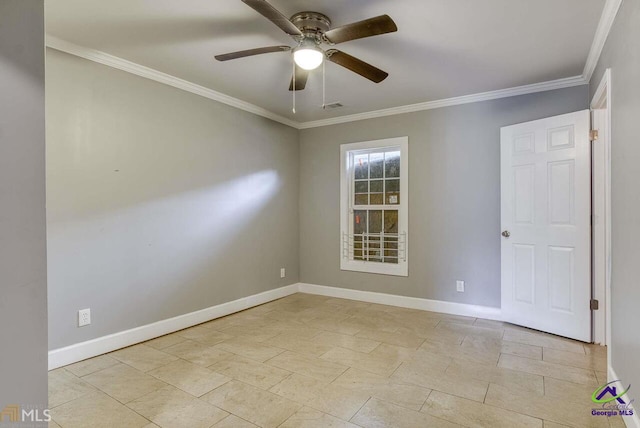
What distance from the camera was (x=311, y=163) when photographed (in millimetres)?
4914

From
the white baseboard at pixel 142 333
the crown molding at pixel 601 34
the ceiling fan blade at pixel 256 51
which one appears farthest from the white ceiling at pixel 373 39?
the white baseboard at pixel 142 333

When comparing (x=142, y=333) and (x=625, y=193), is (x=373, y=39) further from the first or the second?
(x=142, y=333)

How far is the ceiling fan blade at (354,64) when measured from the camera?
7.55ft

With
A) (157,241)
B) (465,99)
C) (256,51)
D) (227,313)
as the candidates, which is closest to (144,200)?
(157,241)

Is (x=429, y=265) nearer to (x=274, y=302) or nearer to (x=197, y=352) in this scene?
(x=274, y=302)

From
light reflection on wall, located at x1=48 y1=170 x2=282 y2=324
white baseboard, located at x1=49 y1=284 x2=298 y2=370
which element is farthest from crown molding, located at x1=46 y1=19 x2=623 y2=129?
white baseboard, located at x1=49 y1=284 x2=298 y2=370

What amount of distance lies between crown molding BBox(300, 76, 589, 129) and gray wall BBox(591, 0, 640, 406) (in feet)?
3.48

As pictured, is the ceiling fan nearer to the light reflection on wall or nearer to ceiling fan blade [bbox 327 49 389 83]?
ceiling fan blade [bbox 327 49 389 83]

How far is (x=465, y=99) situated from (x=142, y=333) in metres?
4.02

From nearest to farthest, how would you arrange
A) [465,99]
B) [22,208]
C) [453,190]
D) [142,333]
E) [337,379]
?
[22,208], [337,379], [142,333], [465,99], [453,190]

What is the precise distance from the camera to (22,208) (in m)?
1.21

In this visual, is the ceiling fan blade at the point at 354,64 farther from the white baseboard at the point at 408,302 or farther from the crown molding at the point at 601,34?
the white baseboard at the point at 408,302

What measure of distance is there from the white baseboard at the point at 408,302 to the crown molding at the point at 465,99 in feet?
7.44

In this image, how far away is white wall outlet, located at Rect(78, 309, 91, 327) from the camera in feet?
8.70
